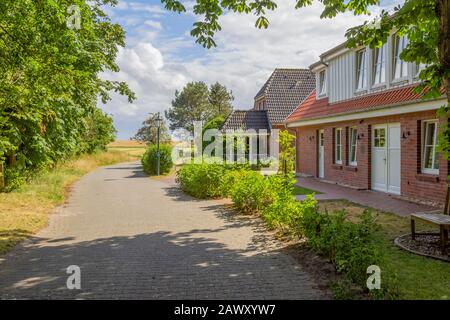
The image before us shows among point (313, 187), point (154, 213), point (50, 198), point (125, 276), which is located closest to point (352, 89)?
point (313, 187)

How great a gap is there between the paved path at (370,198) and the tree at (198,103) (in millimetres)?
55769

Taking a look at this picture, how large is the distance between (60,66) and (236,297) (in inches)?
244

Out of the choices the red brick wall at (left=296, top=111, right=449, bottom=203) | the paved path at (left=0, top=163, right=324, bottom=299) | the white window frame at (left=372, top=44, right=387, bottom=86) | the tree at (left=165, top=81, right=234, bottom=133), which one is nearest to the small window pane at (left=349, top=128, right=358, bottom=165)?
the red brick wall at (left=296, top=111, right=449, bottom=203)

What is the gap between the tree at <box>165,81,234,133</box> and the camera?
7312 cm

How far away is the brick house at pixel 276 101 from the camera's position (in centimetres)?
3216

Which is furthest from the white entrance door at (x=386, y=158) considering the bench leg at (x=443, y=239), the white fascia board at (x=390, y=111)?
the bench leg at (x=443, y=239)

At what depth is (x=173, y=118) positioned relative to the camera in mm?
75875

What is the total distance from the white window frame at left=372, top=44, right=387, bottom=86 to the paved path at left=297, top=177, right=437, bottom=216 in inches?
156

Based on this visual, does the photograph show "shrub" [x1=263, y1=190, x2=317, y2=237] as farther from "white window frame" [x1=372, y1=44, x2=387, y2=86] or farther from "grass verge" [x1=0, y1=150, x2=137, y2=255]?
"white window frame" [x1=372, y1=44, x2=387, y2=86]

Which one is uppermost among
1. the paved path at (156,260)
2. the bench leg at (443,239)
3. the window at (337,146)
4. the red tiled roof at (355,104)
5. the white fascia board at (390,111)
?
the red tiled roof at (355,104)

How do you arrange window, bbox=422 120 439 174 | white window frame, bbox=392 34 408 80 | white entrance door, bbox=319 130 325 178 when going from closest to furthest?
window, bbox=422 120 439 174
white window frame, bbox=392 34 408 80
white entrance door, bbox=319 130 325 178

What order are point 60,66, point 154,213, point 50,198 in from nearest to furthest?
point 60,66, point 154,213, point 50,198

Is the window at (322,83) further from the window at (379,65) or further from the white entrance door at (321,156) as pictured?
the window at (379,65)

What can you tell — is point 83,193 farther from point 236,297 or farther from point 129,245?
point 236,297
